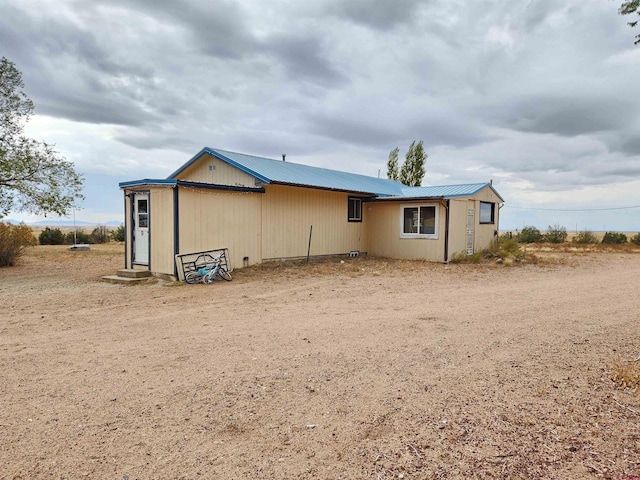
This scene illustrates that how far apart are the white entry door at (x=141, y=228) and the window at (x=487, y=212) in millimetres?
12316

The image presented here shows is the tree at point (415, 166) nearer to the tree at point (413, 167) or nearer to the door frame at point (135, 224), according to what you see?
the tree at point (413, 167)

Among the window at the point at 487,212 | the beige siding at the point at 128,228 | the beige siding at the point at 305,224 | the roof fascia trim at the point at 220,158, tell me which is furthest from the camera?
the window at the point at 487,212

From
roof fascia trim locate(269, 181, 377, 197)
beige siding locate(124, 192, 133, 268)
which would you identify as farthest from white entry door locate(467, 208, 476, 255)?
beige siding locate(124, 192, 133, 268)

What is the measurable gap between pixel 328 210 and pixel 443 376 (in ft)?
39.2

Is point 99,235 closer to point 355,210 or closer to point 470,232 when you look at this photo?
point 355,210

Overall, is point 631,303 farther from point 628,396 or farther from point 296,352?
point 296,352

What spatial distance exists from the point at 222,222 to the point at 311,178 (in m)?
4.75

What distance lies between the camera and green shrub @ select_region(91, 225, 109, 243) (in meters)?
28.9

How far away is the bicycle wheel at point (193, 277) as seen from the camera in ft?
34.3

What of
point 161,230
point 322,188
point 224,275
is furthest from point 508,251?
point 161,230

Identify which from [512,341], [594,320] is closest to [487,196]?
[594,320]

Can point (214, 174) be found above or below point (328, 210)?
above

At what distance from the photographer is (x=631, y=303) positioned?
766 cm

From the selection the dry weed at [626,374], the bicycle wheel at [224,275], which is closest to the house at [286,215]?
the bicycle wheel at [224,275]
